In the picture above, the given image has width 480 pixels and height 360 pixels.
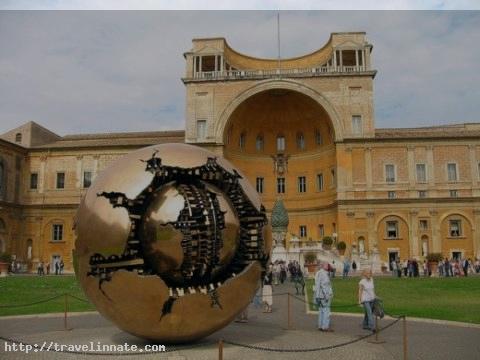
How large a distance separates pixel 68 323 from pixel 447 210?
38.9 meters

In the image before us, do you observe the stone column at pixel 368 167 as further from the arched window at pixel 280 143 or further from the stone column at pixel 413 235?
the arched window at pixel 280 143

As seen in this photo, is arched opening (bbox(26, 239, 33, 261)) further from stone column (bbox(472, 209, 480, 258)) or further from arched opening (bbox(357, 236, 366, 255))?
stone column (bbox(472, 209, 480, 258))

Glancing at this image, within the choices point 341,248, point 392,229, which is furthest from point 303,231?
point 392,229

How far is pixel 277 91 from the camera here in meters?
47.4

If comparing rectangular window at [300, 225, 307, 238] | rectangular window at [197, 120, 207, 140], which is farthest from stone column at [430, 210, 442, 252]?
rectangular window at [197, 120, 207, 140]

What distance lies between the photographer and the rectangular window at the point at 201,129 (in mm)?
46719

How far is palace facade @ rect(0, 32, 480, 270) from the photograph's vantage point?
1758 inches

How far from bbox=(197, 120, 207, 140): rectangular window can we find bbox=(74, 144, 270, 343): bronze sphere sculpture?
3829cm

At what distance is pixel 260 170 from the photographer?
169 feet

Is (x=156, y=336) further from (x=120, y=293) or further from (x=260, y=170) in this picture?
(x=260, y=170)

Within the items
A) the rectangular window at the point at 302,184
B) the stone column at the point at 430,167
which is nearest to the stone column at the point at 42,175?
the rectangular window at the point at 302,184

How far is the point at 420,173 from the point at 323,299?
120 ft

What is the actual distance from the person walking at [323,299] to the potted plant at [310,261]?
22988 millimetres

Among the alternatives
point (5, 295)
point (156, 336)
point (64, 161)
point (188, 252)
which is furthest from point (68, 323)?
point (64, 161)
